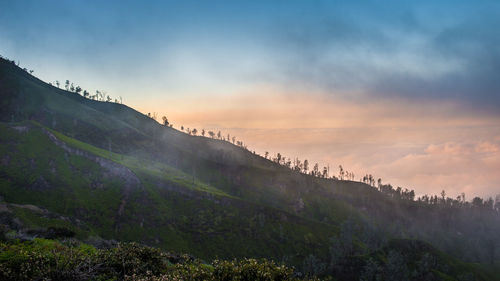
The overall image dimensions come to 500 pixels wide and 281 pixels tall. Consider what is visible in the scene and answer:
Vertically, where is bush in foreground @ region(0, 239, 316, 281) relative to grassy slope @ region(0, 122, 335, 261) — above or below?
above

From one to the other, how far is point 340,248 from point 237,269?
498 ft

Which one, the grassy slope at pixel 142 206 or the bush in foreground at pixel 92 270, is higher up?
the bush in foreground at pixel 92 270

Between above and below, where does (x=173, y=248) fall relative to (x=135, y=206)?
below

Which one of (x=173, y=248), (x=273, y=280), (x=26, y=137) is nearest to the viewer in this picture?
(x=273, y=280)

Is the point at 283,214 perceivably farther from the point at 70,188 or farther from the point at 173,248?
the point at 70,188

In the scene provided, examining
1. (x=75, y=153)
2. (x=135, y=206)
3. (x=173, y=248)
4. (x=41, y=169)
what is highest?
(x=75, y=153)

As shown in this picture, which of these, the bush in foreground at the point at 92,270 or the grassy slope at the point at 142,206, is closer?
the bush in foreground at the point at 92,270

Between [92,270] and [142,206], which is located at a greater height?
[92,270]

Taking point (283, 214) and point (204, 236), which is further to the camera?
point (283, 214)

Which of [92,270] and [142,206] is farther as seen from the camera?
[142,206]

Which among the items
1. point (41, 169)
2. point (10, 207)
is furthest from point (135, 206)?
point (10, 207)

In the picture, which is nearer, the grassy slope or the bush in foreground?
the bush in foreground

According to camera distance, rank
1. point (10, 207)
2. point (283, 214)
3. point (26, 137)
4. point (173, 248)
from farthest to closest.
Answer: point (283, 214)
point (26, 137)
point (173, 248)
point (10, 207)

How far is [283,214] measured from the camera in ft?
583
